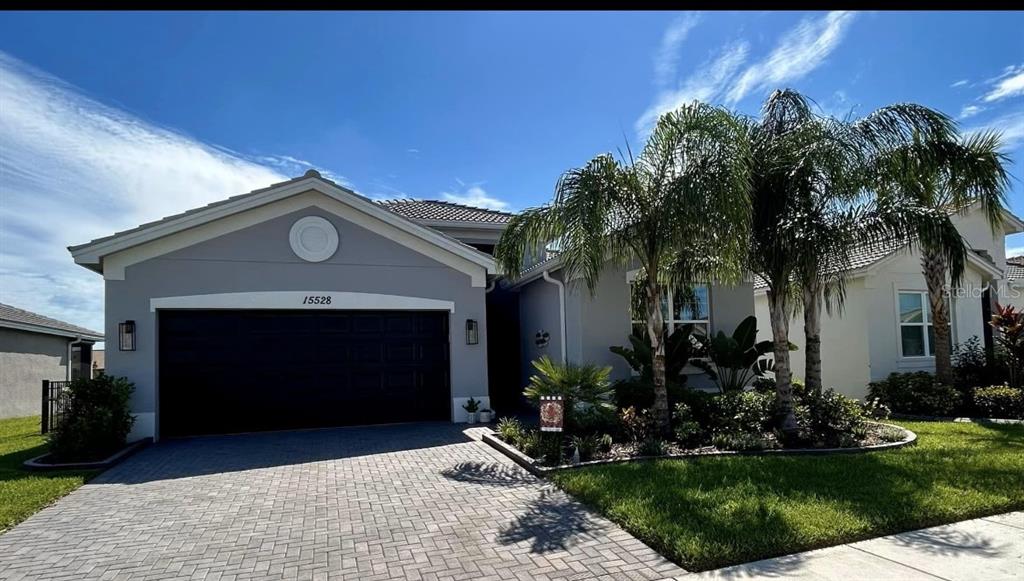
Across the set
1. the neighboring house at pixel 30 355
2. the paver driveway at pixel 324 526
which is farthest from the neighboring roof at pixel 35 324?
the paver driveway at pixel 324 526

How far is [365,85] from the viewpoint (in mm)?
10445

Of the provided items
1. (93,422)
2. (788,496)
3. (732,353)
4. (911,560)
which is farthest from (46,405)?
(911,560)

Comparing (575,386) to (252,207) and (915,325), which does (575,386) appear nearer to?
(252,207)

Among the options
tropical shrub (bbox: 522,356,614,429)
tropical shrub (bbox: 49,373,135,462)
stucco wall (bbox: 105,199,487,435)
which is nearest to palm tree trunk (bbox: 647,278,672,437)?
tropical shrub (bbox: 522,356,614,429)

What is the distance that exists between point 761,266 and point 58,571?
9504 millimetres

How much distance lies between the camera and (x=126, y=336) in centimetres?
1095

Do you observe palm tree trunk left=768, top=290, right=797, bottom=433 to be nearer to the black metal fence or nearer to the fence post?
the black metal fence

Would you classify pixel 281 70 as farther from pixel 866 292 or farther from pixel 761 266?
pixel 866 292

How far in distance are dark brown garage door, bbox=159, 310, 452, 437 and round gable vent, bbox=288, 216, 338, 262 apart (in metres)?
1.19

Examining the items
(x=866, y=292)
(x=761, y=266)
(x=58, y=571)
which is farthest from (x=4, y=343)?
(x=866, y=292)

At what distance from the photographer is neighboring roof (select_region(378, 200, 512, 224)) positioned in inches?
713

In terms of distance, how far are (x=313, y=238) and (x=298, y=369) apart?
263 centimetres

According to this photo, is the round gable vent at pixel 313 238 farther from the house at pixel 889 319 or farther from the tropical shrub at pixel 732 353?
the house at pixel 889 319

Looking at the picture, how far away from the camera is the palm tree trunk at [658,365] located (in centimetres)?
967
